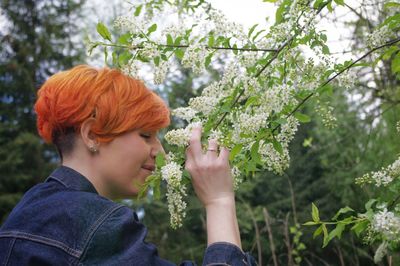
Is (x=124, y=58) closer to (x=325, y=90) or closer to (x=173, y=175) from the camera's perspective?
(x=173, y=175)

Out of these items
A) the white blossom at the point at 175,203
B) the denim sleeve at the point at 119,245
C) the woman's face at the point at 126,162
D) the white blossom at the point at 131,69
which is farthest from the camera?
the white blossom at the point at 131,69

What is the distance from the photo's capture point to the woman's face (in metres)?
1.36

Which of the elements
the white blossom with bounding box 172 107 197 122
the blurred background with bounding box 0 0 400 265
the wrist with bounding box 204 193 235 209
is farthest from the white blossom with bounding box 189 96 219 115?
the blurred background with bounding box 0 0 400 265

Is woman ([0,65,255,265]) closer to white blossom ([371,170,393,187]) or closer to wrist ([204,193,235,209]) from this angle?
wrist ([204,193,235,209])

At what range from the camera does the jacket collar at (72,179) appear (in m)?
1.33

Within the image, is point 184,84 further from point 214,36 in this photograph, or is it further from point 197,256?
point 214,36

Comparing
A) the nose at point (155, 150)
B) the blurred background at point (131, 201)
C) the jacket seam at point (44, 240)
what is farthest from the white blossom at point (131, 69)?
the blurred background at point (131, 201)

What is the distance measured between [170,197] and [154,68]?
1.76 ft

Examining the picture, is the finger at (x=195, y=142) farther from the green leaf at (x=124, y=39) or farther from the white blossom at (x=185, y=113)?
the green leaf at (x=124, y=39)

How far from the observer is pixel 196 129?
1407 mm

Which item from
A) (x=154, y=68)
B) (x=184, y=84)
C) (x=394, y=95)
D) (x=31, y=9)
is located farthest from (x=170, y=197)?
(x=31, y=9)

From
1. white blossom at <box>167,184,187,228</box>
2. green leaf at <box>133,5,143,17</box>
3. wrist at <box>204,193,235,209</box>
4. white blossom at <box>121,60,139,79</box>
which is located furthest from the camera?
green leaf at <box>133,5,143,17</box>

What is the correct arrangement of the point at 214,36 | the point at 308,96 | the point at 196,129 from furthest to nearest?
1. the point at 214,36
2. the point at 308,96
3. the point at 196,129

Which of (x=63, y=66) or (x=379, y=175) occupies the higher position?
(x=63, y=66)
